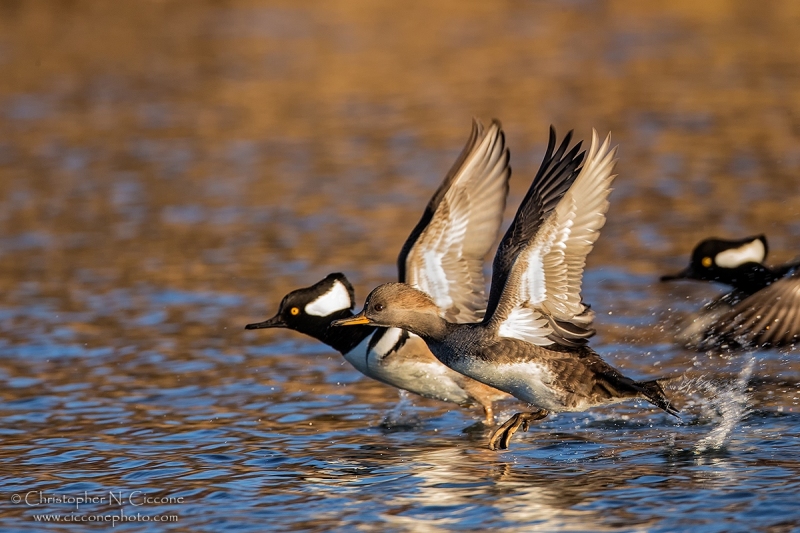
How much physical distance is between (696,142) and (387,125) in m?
5.17

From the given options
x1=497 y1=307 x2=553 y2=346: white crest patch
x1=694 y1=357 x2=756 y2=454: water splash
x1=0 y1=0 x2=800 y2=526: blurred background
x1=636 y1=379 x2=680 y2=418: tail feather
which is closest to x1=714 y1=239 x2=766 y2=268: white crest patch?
x1=0 y1=0 x2=800 y2=526: blurred background

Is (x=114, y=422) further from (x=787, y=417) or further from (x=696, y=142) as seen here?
(x=696, y=142)

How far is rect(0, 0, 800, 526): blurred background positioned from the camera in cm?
957

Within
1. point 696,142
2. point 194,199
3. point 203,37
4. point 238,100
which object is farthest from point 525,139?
point 203,37

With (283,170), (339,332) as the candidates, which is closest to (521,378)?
(339,332)

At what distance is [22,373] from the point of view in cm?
998

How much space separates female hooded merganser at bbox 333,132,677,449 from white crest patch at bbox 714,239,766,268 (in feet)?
9.68

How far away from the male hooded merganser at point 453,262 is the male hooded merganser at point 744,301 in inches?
69.7

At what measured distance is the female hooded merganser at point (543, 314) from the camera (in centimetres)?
723

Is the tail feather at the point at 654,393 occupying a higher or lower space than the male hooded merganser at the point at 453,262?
lower

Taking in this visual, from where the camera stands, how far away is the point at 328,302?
9641mm

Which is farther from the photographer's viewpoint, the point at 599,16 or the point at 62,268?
the point at 599,16

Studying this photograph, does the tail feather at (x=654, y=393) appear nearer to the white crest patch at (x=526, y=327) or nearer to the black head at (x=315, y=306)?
the white crest patch at (x=526, y=327)

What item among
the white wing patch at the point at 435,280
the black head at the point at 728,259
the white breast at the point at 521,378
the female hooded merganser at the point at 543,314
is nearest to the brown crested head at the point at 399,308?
the female hooded merganser at the point at 543,314
